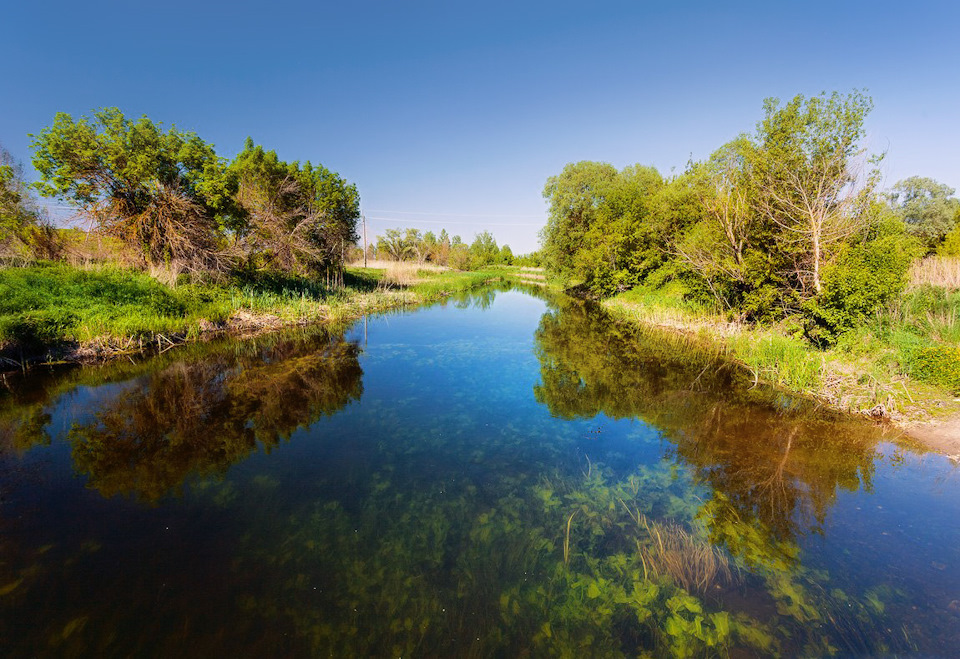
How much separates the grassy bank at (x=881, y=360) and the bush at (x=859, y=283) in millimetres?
480

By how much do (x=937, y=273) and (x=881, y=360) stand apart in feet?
42.9

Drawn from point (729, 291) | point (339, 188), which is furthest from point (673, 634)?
point (339, 188)

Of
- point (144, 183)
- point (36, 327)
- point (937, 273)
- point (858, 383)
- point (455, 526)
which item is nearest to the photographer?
point (455, 526)

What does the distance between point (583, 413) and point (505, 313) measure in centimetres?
1626

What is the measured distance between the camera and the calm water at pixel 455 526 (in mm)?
3346

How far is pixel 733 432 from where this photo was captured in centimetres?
749

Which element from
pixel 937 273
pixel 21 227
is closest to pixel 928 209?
pixel 937 273

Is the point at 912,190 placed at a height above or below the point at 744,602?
above

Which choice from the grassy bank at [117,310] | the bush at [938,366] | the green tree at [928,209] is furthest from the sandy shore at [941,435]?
the green tree at [928,209]

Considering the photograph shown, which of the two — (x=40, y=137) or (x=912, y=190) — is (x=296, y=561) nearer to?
(x=40, y=137)

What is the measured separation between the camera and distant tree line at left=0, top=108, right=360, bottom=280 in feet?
43.5

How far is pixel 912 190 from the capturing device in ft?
127

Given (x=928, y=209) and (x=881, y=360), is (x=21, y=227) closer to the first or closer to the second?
(x=881, y=360)

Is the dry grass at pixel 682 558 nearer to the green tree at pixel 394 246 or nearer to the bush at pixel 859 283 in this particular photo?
Result: the bush at pixel 859 283
